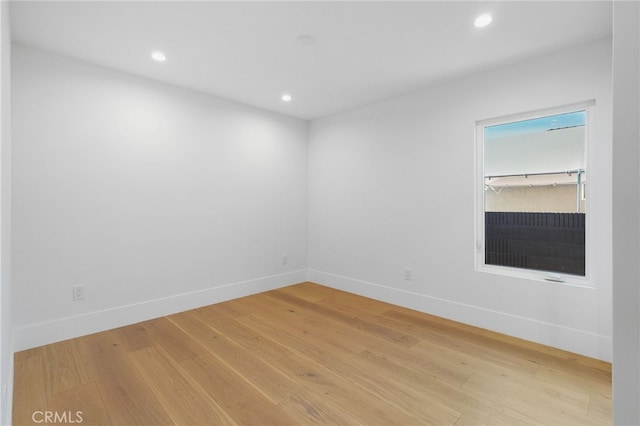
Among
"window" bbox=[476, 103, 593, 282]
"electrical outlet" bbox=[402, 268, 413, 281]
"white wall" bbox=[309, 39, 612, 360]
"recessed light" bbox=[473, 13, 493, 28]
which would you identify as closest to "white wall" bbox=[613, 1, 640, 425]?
"recessed light" bbox=[473, 13, 493, 28]

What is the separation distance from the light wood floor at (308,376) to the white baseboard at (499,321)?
0.09 metres

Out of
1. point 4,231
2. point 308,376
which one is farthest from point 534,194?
point 4,231

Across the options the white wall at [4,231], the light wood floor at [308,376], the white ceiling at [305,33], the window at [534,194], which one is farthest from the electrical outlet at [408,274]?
the white wall at [4,231]

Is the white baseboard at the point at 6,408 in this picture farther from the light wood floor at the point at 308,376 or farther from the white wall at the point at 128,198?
the white wall at the point at 128,198

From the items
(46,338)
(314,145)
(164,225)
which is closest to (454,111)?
(314,145)

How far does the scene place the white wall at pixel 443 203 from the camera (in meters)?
2.33

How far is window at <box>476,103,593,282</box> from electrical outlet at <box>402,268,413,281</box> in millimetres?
731

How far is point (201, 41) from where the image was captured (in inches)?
92.6

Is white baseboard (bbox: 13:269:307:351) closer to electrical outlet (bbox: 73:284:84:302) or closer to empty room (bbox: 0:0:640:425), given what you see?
empty room (bbox: 0:0:640:425)

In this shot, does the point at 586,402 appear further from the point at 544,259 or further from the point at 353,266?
the point at 353,266

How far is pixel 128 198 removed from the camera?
2.94m

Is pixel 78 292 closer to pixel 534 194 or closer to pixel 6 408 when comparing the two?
pixel 6 408
